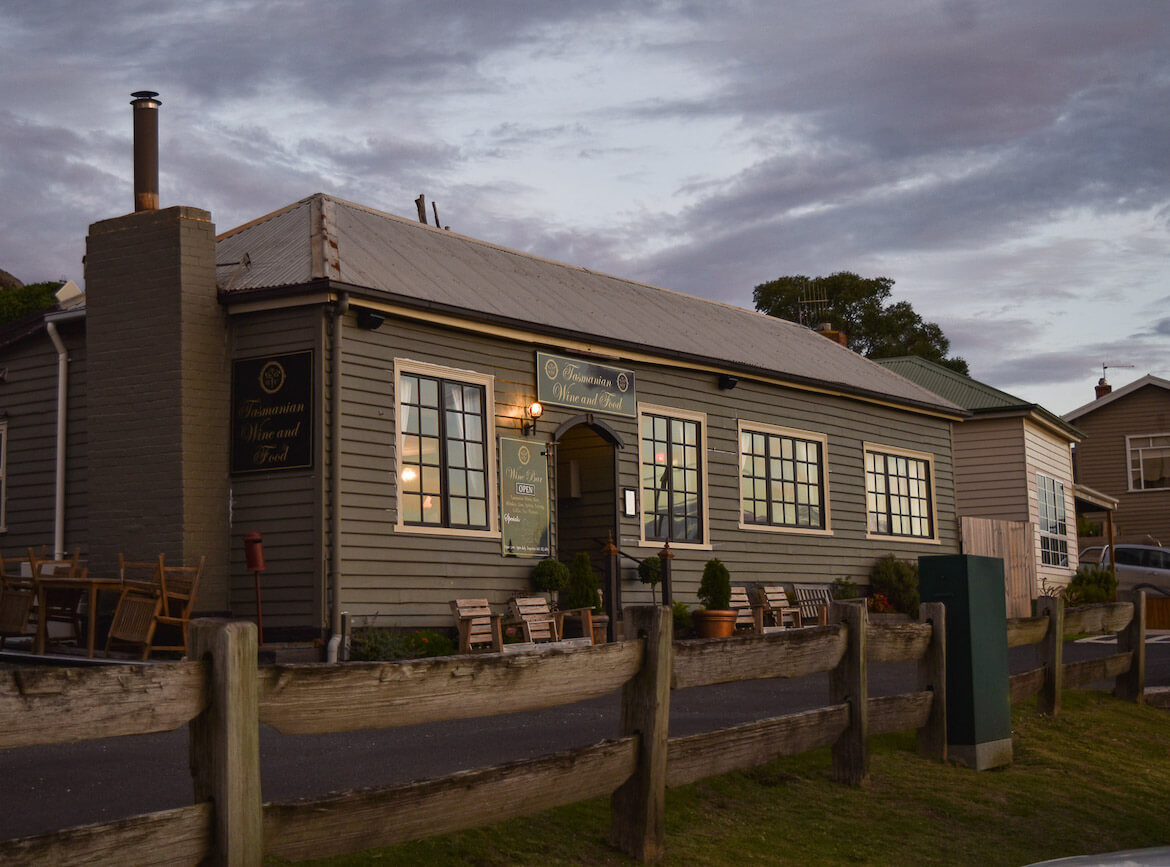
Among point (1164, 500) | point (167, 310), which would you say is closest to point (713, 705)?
point (167, 310)

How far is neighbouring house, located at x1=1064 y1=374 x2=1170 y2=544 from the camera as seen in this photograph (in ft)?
132

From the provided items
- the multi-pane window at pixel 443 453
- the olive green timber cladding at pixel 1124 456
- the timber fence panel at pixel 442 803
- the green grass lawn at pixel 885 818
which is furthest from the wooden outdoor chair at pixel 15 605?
the olive green timber cladding at pixel 1124 456

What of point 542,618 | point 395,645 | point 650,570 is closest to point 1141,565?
point 650,570

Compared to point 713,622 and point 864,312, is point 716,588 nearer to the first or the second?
point 713,622

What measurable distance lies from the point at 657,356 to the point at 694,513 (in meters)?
2.35

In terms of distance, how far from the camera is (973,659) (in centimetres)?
809

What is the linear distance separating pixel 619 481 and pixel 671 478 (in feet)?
4.05

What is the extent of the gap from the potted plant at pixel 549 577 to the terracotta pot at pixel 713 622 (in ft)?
7.39

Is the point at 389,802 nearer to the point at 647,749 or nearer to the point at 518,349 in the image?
the point at 647,749

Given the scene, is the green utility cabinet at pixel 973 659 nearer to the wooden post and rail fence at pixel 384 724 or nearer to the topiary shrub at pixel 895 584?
the wooden post and rail fence at pixel 384 724

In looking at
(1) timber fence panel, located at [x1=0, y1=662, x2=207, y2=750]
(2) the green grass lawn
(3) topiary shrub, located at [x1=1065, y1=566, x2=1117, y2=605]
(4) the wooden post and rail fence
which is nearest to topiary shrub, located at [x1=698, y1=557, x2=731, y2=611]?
(2) the green grass lawn

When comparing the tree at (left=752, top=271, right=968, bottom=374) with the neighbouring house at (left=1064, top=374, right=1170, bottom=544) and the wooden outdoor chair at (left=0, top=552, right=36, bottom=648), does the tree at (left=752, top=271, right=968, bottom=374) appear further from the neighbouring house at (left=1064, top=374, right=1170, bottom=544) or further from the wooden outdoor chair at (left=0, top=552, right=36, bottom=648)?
the wooden outdoor chair at (left=0, top=552, right=36, bottom=648)

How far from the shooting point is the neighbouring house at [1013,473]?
2738cm

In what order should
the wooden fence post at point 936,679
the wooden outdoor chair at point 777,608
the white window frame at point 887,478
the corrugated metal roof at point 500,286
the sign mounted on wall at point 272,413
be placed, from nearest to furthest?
1. the wooden fence post at point 936,679
2. the sign mounted on wall at point 272,413
3. the corrugated metal roof at point 500,286
4. the wooden outdoor chair at point 777,608
5. the white window frame at point 887,478
